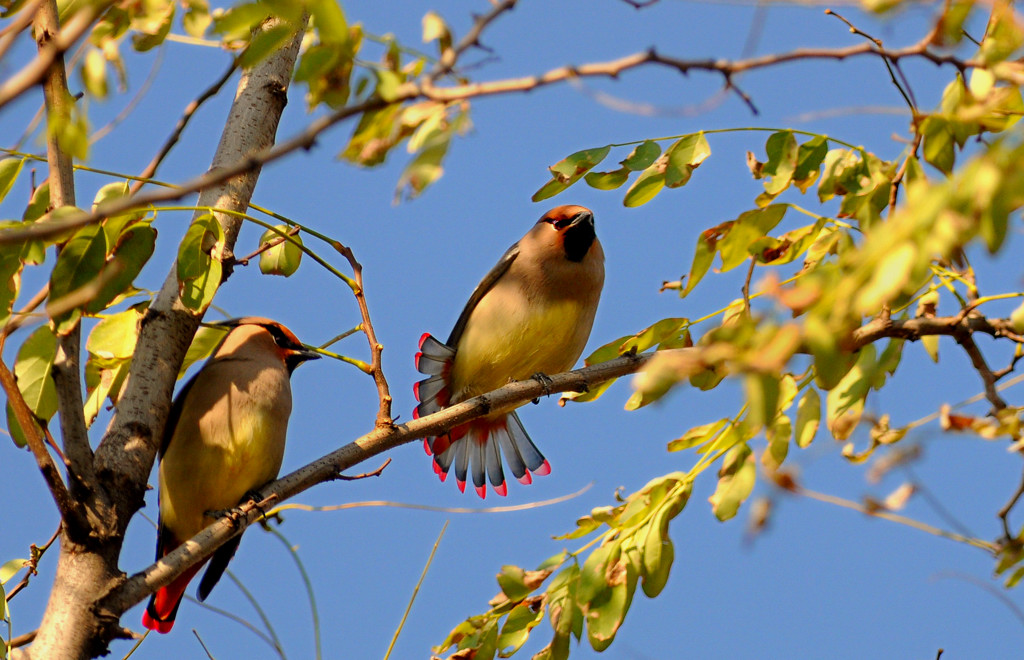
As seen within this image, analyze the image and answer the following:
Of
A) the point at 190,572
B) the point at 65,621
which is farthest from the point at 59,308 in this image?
the point at 190,572

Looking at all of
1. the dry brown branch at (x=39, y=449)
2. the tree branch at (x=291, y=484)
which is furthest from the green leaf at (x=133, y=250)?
the tree branch at (x=291, y=484)

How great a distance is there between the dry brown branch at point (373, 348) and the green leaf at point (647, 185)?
0.77 meters

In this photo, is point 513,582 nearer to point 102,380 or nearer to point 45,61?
point 102,380

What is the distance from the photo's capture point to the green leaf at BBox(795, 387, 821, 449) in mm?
2734

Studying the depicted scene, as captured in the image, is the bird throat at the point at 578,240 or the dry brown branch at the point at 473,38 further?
Result: the bird throat at the point at 578,240

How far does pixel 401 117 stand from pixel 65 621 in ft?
5.18

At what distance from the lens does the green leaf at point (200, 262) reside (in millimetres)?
2822

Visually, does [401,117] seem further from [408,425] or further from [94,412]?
[94,412]

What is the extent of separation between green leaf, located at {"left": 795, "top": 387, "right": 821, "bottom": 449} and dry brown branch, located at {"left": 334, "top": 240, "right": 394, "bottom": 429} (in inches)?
41.9

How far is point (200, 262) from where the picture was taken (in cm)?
285

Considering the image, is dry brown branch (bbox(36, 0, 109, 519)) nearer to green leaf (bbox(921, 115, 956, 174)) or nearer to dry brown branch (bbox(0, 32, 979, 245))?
dry brown branch (bbox(0, 32, 979, 245))

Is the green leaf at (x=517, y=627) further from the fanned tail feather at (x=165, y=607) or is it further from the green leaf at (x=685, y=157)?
the fanned tail feather at (x=165, y=607)

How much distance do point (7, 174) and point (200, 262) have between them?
0.63 meters

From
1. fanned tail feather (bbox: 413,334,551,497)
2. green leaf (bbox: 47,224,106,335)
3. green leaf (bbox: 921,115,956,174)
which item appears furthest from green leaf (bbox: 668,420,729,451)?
fanned tail feather (bbox: 413,334,551,497)
